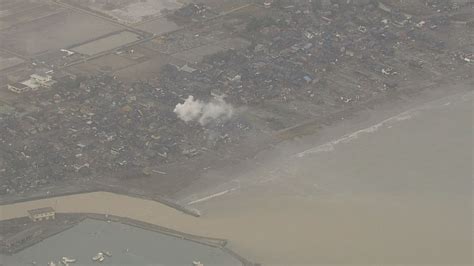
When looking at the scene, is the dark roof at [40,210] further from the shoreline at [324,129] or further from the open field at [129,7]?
the open field at [129,7]

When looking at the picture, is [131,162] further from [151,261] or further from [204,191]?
[151,261]

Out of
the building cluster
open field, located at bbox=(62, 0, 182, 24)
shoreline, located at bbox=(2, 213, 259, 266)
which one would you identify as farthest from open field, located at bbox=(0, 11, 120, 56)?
shoreline, located at bbox=(2, 213, 259, 266)

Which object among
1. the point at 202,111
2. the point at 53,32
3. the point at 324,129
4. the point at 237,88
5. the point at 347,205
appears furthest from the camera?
the point at 53,32

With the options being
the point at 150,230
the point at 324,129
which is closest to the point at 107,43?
the point at 324,129

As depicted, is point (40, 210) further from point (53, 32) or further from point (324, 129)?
point (53, 32)

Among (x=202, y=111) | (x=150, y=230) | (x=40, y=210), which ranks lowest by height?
(x=150, y=230)

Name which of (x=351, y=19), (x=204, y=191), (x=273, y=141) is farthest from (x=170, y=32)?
(x=204, y=191)

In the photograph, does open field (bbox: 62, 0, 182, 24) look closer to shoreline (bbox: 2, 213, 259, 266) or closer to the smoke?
the smoke
